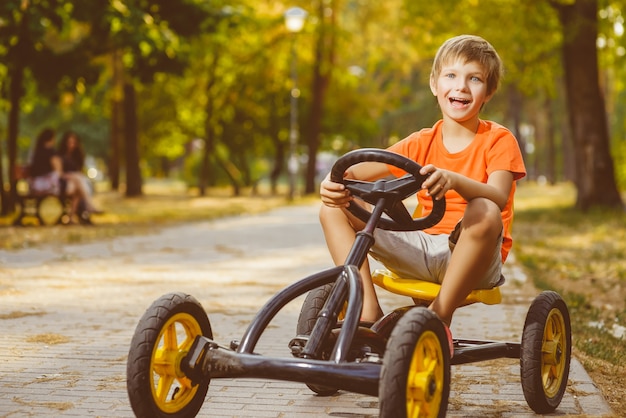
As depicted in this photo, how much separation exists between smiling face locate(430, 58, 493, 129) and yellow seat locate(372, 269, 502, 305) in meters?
0.76

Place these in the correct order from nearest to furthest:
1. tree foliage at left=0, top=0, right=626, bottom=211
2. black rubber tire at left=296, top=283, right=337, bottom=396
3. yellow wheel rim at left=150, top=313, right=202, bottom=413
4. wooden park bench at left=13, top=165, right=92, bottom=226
Answer: 1. yellow wheel rim at left=150, top=313, right=202, bottom=413
2. black rubber tire at left=296, top=283, right=337, bottom=396
3. wooden park bench at left=13, top=165, right=92, bottom=226
4. tree foliage at left=0, top=0, right=626, bottom=211

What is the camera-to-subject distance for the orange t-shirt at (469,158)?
14.1 feet

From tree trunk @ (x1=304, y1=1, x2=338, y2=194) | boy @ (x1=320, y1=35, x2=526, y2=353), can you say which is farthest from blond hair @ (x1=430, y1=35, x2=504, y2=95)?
tree trunk @ (x1=304, y1=1, x2=338, y2=194)

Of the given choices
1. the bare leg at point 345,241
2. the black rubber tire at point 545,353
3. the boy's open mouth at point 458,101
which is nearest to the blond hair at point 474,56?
the boy's open mouth at point 458,101

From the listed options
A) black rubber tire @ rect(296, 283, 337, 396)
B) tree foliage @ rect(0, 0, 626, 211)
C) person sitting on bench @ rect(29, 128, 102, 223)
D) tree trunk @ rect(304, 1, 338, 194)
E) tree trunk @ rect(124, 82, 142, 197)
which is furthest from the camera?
tree trunk @ rect(304, 1, 338, 194)

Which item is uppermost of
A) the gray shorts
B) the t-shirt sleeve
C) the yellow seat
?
the t-shirt sleeve

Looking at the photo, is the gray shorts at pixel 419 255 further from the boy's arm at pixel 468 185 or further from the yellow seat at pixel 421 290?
the boy's arm at pixel 468 185

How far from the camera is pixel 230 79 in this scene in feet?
110

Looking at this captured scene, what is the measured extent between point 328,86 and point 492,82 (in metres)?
30.3

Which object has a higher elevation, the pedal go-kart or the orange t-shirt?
the orange t-shirt

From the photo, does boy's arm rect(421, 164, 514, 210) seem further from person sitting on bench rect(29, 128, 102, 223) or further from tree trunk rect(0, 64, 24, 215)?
tree trunk rect(0, 64, 24, 215)

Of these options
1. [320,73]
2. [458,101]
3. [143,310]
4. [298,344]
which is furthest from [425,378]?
[320,73]

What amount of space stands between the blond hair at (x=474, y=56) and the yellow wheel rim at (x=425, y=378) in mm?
1388

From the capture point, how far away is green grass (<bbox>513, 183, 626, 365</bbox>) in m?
6.28
